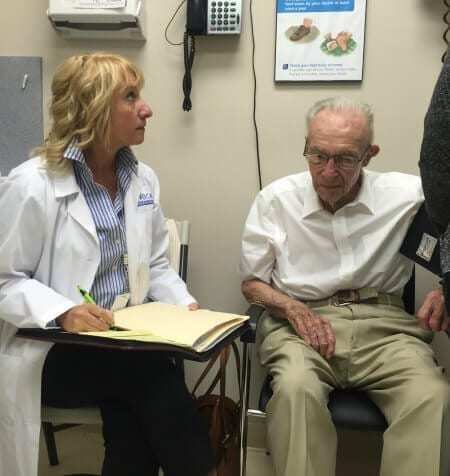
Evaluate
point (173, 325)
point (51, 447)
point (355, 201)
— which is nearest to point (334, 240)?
point (355, 201)

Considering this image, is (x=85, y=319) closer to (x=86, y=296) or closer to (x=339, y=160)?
(x=86, y=296)

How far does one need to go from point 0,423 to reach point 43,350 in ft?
0.72

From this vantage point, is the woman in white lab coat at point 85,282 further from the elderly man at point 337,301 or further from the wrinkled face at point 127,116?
the elderly man at point 337,301

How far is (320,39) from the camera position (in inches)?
67.9

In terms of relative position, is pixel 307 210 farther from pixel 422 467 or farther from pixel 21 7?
pixel 21 7

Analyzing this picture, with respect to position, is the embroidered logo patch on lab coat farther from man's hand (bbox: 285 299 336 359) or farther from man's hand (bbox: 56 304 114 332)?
man's hand (bbox: 285 299 336 359)

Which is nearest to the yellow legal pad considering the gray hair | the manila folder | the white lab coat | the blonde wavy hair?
the manila folder

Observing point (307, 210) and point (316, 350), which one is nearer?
point (316, 350)

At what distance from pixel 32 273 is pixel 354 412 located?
904mm

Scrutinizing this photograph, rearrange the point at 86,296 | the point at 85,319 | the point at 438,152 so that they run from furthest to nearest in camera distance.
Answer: the point at 86,296 < the point at 85,319 < the point at 438,152

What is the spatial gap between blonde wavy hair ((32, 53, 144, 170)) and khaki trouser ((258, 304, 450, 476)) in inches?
30.7

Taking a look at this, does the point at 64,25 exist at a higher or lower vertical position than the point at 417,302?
higher

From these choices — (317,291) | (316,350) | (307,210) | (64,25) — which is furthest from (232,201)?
(64,25)

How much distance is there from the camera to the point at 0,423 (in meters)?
1.22
